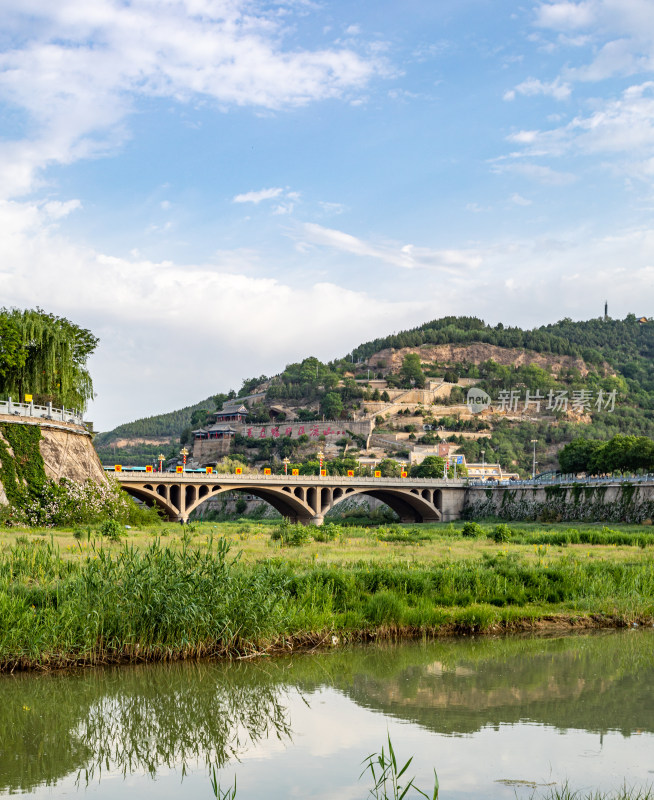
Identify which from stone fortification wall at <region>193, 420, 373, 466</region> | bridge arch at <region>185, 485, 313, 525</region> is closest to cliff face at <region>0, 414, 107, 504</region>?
bridge arch at <region>185, 485, 313, 525</region>

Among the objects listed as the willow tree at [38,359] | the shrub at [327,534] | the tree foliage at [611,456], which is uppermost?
the willow tree at [38,359]

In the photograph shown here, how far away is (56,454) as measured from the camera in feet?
127

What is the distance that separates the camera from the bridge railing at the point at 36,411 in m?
37.2

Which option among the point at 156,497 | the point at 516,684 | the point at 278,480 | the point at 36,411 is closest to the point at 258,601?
the point at 516,684

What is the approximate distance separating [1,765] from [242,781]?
8.70 ft

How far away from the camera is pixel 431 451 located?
116m

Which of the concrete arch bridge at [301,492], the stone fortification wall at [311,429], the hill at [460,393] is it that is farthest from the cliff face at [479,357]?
the concrete arch bridge at [301,492]

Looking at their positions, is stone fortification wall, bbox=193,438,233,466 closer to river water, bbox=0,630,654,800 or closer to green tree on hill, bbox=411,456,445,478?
green tree on hill, bbox=411,456,445,478

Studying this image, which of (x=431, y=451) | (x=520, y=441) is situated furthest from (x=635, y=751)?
(x=520, y=441)

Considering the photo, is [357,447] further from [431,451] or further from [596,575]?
[596,575]

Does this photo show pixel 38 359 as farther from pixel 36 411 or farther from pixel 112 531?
pixel 112 531

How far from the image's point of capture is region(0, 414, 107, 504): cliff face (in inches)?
1400

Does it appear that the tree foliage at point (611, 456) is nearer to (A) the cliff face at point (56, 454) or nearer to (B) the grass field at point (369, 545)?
(B) the grass field at point (369, 545)

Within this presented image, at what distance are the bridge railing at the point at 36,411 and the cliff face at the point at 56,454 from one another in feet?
1.37
